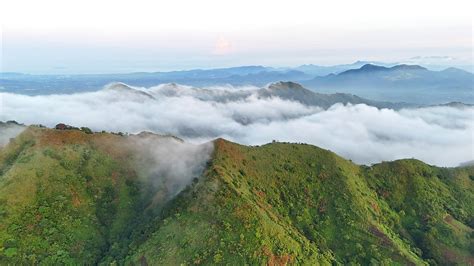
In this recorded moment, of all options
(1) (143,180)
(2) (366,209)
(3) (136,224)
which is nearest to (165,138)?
(1) (143,180)

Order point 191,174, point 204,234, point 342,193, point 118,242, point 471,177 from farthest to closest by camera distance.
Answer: point 471,177 → point 342,193 → point 191,174 → point 118,242 → point 204,234

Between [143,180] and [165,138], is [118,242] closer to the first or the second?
[143,180]

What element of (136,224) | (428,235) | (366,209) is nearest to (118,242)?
(136,224)

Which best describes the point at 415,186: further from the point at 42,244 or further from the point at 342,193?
the point at 42,244

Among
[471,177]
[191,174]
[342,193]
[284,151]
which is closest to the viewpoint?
[191,174]

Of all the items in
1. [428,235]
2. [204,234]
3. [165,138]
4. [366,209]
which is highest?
[165,138]

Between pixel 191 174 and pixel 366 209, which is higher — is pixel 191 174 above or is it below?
above

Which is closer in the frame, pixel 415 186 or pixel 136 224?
pixel 136 224
